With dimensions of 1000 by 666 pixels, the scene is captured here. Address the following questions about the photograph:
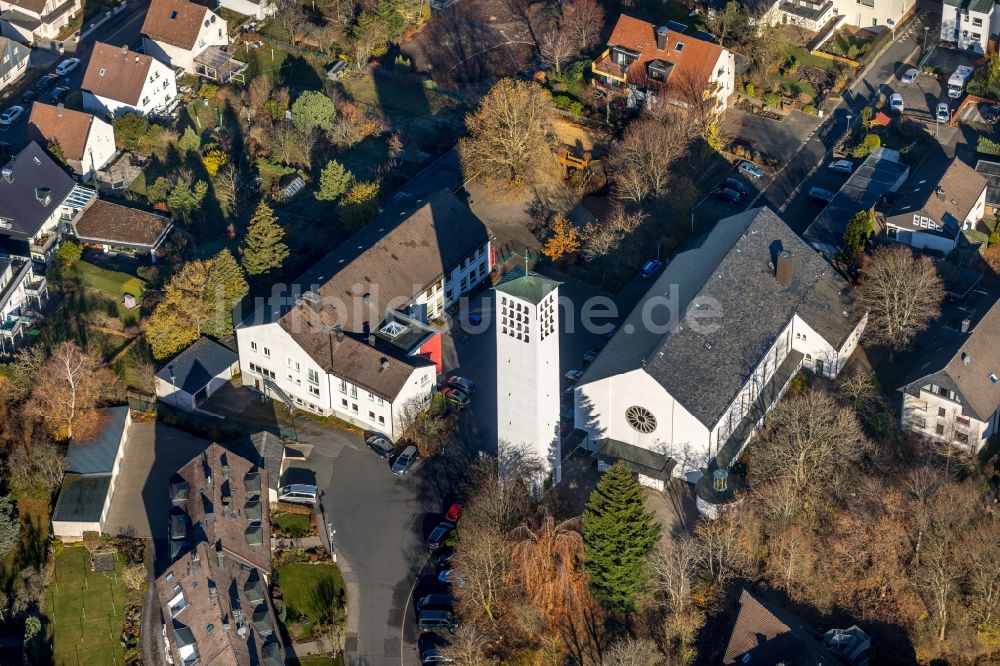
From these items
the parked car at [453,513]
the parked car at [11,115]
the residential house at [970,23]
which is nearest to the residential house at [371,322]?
the parked car at [453,513]

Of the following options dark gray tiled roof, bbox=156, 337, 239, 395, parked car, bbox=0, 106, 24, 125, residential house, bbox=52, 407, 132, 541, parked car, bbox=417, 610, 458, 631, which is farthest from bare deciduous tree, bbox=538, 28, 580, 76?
parked car, bbox=417, 610, 458, 631

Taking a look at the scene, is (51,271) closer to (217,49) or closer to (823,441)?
(217,49)

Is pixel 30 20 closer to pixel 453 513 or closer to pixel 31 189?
pixel 31 189

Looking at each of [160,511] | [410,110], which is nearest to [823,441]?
[160,511]

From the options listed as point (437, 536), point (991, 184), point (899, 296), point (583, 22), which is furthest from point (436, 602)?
point (583, 22)

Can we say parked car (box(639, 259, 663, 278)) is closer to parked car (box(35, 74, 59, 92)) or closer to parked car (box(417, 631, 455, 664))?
parked car (box(417, 631, 455, 664))

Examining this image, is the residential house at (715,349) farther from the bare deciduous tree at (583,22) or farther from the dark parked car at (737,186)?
the bare deciduous tree at (583,22)
